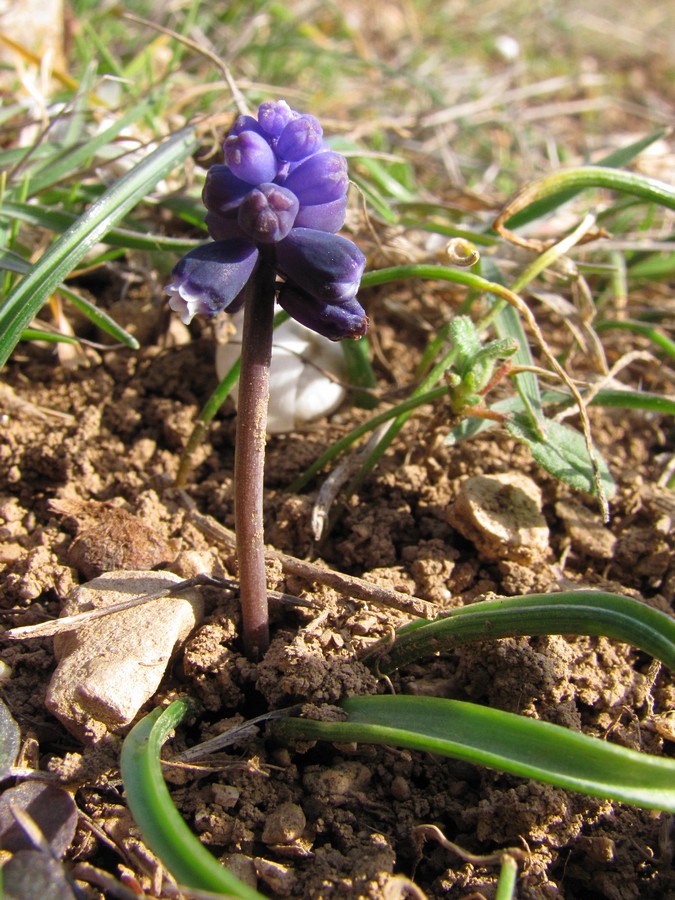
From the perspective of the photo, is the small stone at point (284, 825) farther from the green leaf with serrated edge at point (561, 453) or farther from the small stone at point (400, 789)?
the green leaf with serrated edge at point (561, 453)

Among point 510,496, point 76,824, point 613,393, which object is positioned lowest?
point 76,824

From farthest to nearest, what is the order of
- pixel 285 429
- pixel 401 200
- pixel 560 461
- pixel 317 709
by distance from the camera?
1. pixel 401 200
2. pixel 285 429
3. pixel 560 461
4. pixel 317 709

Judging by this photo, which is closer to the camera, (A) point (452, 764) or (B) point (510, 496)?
(A) point (452, 764)

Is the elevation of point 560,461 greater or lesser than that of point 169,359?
lesser

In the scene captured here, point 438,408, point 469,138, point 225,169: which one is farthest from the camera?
point 469,138

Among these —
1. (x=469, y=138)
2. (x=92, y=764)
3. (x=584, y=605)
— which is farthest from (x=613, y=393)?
(x=469, y=138)

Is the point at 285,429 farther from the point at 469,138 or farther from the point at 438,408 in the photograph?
the point at 469,138

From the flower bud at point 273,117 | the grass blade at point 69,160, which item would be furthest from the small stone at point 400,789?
the grass blade at point 69,160
